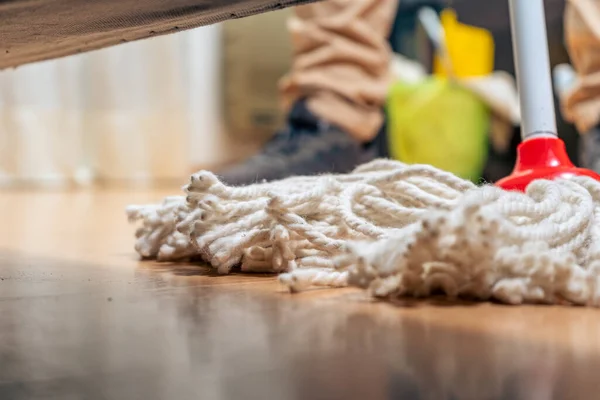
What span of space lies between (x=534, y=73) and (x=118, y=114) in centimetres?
228

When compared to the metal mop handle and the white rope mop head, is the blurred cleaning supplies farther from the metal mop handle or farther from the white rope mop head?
the white rope mop head

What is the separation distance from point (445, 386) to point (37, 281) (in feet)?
1.43

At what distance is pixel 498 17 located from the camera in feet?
6.94

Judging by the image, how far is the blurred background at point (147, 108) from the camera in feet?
8.87

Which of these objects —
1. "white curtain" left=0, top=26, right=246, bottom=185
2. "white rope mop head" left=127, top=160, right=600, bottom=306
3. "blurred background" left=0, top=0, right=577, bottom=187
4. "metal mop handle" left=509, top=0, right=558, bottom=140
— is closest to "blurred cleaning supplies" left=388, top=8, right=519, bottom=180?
"blurred background" left=0, top=0, right=577, bottom=187

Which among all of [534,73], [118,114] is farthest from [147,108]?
[534,73]

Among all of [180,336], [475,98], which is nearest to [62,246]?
[180,336]

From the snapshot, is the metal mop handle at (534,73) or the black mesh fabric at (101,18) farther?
the metal mop handle at (534,73)

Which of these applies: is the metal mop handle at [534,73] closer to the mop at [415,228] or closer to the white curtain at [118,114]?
the mop at [415,228]

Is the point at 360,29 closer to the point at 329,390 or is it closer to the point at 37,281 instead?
the point at 37,281

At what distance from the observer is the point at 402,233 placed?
19.6 inches

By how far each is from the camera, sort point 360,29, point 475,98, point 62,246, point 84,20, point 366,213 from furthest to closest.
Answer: point 475,98, point 360,29, point 62,246, point 366,213, point 84,20

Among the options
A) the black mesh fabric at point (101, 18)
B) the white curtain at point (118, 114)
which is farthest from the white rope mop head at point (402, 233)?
the white curtain at point (118, 114)

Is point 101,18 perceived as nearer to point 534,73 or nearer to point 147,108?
point 534,73
